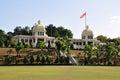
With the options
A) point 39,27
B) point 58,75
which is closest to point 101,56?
point 39,27

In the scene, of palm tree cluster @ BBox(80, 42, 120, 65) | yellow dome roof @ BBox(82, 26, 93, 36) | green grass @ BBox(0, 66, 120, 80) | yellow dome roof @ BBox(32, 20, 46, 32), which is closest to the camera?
green grass @ BBox(0, 66, 120, 80)

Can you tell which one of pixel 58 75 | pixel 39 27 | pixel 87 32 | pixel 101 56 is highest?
pixel 39 27

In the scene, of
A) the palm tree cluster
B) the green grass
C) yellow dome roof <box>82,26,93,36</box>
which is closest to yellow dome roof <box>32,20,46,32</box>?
yellow dome roof <box>82,26,93,36</box>

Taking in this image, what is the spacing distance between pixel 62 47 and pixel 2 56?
705 inches

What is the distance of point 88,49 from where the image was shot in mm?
85062

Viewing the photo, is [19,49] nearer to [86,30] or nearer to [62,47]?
[62,47]

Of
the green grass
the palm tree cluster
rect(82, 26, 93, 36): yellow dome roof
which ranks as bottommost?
the green grass

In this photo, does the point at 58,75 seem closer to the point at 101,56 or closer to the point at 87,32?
the point at 101,56

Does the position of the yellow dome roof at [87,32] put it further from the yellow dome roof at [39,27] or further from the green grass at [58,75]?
the green grass at [58,75]

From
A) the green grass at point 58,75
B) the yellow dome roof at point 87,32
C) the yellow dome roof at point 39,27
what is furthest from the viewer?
the yellow dome roof at point 87,32

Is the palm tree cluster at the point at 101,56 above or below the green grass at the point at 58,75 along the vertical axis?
above

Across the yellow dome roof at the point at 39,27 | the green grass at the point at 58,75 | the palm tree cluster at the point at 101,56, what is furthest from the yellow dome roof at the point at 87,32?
the green grass at the point at 58,75

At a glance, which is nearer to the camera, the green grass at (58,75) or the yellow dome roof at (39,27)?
the green grass at (58,75)

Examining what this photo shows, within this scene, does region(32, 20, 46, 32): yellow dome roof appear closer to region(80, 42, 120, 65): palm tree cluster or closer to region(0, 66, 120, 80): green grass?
region(80, 42, 120, 65): palm tree cluster
